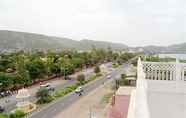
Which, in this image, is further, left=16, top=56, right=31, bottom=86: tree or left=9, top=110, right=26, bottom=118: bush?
left=16, top=56, right=31, bottom=86: tree

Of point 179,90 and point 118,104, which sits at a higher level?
point 179,90

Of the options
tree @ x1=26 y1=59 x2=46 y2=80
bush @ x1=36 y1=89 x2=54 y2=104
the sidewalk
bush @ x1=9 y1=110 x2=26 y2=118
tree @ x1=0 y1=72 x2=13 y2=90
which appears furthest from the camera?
tree @ x1=26 y1=59 x2=46 y2=80

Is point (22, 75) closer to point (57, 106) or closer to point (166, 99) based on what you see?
point (57, 106)

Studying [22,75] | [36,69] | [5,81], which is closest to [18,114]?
[5,81]

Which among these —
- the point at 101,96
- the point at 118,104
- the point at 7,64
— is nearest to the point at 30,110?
the point at 101,96

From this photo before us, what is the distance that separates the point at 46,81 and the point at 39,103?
8496 millimetres

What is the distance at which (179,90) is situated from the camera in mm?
3781

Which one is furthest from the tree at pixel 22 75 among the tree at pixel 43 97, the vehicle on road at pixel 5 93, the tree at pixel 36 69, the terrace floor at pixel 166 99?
the terrace floor at pixel 166 99

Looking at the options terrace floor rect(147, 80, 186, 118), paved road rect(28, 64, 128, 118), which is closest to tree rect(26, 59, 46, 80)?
paved road rect(28, 64, 128, 118)

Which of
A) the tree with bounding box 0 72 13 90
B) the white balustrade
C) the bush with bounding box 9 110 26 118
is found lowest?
the bush with bounding box 9 110 26 118

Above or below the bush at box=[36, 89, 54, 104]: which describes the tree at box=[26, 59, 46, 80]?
above

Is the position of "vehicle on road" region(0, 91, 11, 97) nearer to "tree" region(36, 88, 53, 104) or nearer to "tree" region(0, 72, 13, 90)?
"tree" region(0, 72, 13, 90)

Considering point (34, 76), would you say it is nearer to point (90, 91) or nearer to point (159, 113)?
point (90, 91)

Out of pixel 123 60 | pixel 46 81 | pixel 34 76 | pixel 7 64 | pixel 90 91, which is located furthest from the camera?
pixel 123 60
